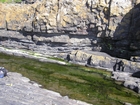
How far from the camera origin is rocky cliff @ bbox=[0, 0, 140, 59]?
43875 millimetres

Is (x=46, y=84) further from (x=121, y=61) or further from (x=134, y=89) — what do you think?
(x=121, y=61)

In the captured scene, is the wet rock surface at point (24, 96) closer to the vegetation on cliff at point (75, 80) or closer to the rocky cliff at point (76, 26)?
the vegetation on cliff at point (75, 80)

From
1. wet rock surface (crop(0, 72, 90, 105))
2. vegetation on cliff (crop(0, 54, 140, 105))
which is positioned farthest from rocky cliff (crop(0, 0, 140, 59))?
wet rock surface (crop(0, 72, 90, 105))

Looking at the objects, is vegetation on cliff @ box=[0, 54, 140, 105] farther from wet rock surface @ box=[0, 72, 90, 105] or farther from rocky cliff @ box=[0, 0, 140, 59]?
rocky cliff @ box=[0, 0, 140, 59]

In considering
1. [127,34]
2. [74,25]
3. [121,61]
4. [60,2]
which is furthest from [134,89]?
[60,2]

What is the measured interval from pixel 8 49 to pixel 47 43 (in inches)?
307

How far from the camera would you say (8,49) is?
4625cm

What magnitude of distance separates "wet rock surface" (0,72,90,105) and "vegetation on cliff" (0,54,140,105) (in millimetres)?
3071

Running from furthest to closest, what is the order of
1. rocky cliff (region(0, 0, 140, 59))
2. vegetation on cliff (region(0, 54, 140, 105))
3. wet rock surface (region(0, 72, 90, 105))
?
rocky cliff (region(0, 0, 140, 59)), vegetation on cliff (region(0, 54, 140, 105)), wet rock surface (region(0, 72, 90, 105))

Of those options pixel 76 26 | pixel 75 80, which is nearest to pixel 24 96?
pixel 75 80

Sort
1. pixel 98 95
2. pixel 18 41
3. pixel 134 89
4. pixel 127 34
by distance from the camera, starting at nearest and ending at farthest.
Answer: pixel 98 95, pixel 134 89, pixel 127 34, pixel 18 41

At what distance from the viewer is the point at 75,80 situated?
32.5 meters

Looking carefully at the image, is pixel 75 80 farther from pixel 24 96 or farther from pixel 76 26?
pixel 76 26

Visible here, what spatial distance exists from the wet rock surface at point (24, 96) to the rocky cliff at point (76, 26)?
68.0 feet
